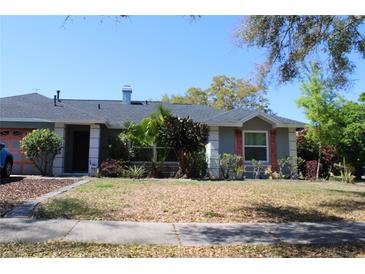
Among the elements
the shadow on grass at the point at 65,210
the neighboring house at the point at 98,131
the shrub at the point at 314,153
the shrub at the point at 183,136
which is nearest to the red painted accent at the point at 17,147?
the neighboring house at the point at 98,131

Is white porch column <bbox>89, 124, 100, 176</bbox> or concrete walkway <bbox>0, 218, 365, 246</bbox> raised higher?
white porch column <bbox>89, 124, 100, 176</bbox>

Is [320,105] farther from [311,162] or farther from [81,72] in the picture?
[81,72]

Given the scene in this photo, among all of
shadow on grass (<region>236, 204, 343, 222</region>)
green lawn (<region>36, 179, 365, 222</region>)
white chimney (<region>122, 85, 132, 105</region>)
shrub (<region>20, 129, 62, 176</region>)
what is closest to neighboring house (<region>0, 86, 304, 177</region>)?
shrub (<region>20, 129, 62, 176</region>)

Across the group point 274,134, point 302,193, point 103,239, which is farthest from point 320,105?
point 103,239

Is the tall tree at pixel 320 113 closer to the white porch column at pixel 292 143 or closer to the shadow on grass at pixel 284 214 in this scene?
the white porch column at pixel 292 143

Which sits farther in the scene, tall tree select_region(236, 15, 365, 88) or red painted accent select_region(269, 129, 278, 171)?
red painted accent select_region(269, 129, 278, 171)

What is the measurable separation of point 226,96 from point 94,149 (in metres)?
26.6

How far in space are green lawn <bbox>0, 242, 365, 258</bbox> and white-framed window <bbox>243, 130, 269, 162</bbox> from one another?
1361 centimetres

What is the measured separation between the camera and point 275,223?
6844mm

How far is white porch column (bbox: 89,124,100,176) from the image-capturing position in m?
16.6

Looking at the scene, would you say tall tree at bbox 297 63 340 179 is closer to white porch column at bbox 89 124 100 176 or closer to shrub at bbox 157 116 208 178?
shrub at bbox 157 116 208 178

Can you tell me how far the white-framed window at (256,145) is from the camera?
61.5 ft

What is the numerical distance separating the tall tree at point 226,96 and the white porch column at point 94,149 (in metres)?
25.1

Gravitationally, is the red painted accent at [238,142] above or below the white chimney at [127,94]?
below
